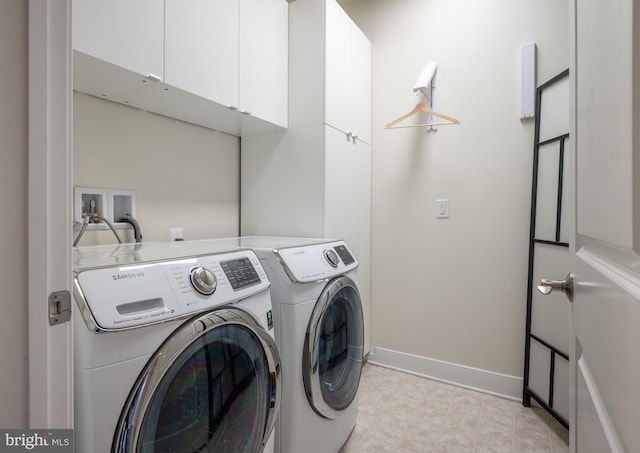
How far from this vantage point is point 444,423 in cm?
171

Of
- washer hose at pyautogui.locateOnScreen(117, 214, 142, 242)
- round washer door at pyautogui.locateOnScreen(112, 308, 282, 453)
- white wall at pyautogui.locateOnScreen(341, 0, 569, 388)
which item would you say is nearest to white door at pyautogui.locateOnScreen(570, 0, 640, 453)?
round washer door at pyautogui.locateOnScreen(112, 308, 282, 453)

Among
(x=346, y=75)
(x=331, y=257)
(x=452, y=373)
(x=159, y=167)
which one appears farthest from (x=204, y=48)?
(x=452, y=373)

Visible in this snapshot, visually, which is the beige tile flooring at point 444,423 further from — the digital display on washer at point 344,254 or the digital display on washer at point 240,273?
the digital display on washer at point 240,273

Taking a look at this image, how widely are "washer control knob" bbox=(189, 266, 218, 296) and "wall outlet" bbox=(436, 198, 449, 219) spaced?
165 cm

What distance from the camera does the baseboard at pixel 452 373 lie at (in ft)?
6.42

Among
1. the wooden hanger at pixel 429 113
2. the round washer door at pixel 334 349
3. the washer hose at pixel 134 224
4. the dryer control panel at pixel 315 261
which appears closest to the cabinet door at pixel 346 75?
the wooden hanger at pixel 429 113

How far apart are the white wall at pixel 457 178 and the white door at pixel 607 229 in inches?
55.2

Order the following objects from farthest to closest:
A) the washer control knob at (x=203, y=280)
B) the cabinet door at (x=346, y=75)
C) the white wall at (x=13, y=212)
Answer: the cabinet door at (x=346, y=75), the washer control knob at (x=203, y=280), the white wall at (x=13, y=212)

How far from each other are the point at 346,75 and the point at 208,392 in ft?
6.05

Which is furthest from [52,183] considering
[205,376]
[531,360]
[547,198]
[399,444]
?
[531,360]

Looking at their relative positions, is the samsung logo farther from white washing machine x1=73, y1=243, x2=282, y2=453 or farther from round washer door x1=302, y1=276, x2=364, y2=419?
round washer door x1=302, y1=276, x2=364, y2=419

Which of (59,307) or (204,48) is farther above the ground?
(204,48)

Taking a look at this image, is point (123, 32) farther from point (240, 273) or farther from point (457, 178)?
point (457, 178)

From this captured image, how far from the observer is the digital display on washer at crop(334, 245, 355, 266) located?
60.9 inches
